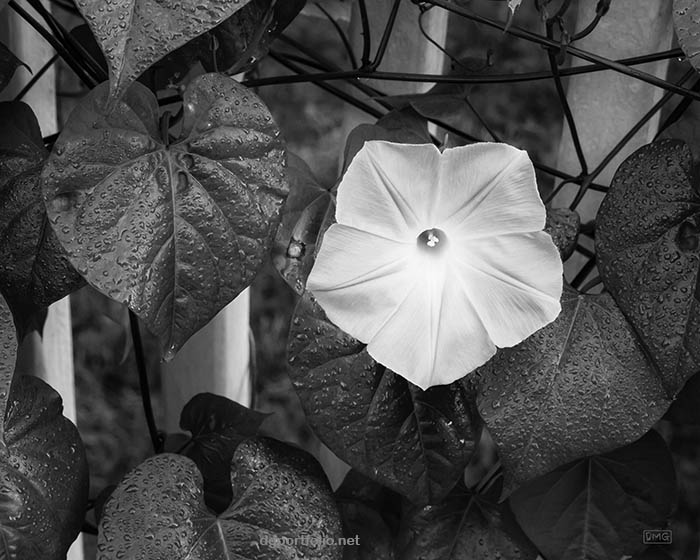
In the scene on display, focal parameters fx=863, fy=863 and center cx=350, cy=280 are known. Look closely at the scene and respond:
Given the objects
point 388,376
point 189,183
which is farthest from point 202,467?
point 189,183

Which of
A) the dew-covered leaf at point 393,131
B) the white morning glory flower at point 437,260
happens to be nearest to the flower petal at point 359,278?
the white morning glory flower at point 437,260

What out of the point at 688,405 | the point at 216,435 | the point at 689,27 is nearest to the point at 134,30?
the point at 689,27

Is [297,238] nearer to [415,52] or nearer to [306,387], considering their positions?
[306,387]

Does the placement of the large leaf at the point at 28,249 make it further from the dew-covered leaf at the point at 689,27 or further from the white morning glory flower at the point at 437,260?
the dew-covered leaf at the point at 689,27

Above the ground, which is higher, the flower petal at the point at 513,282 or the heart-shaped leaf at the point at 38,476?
the flower petal at the point at 513,282

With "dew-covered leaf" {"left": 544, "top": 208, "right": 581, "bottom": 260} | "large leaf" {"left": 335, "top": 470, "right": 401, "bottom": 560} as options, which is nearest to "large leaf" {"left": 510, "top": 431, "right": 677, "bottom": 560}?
"large leaf" {"left": 335, "top": 470, "right": 401, "bottom": 560}

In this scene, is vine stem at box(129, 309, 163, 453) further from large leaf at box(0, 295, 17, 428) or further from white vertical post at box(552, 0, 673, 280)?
white vertical post at box(552, 0, 673, 280)
